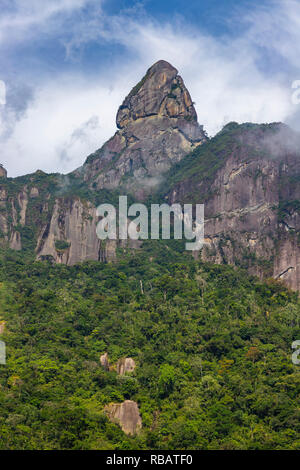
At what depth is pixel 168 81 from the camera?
10600 centimetres

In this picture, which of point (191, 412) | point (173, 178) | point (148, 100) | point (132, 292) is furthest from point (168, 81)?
point (191, 412)

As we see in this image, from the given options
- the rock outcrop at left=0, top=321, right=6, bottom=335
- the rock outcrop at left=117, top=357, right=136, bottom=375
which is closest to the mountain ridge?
the rock outcrop at left=0, top=321, right=6, bottom=335

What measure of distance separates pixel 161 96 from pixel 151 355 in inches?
2375

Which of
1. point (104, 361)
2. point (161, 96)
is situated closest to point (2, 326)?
point (104, 361)

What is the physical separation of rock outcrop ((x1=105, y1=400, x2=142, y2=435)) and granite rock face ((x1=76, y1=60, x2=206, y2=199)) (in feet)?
183

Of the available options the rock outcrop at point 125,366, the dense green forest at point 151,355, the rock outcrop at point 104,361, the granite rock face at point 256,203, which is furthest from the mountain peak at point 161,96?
the rock outcrop at point 125,366

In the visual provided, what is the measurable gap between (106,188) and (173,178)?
1006cm

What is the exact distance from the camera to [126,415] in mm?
46781

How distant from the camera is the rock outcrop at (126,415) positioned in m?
45.9

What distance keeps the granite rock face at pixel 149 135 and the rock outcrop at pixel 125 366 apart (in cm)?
4930

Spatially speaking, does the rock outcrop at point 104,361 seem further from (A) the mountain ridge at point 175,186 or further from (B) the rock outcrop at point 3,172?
(B) the rock outcrop at point 3,172

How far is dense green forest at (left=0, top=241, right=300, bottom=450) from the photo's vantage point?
141 ft

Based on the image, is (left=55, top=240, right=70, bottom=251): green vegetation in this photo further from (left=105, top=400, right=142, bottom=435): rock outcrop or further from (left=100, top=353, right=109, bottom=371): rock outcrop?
(left=105, top=400, right=142, bottom=435): rock outcrop

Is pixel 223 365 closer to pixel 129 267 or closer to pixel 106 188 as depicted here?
pixel 129 267
